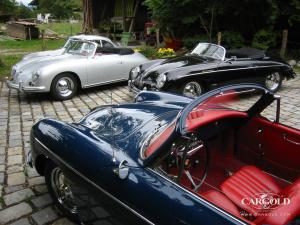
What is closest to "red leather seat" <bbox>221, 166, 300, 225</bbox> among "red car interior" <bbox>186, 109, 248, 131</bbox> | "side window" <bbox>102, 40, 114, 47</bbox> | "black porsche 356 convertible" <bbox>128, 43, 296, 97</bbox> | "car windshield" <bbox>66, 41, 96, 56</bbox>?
"red car interior" <bbox>186, 109, 248, 131</bbox>

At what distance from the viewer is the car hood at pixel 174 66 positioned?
7.30 meters

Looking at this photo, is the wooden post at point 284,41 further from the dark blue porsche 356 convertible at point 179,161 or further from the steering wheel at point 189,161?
the steering wheel at point 189,161

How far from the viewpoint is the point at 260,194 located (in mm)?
2982

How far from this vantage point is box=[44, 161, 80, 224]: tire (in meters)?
3.58

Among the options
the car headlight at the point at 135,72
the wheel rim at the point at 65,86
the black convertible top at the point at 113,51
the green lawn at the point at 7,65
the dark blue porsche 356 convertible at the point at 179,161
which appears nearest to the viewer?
the dark blue porsche 356 convertible at the point at 179,161

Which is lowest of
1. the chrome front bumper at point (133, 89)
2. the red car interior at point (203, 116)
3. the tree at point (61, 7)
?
the chrome front bumper at point (133, 89)

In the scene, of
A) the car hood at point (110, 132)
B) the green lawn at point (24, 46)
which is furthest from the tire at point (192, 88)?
the green lawn at point (24, 46)

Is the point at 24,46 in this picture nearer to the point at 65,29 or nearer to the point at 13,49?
Result: the point at 13,49

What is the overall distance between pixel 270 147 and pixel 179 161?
1.10m

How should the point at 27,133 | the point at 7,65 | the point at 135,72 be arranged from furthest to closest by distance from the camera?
the point at 7,65 → the point at 135,72 → the point at 27,133

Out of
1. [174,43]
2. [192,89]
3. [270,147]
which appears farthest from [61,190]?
[174,43]

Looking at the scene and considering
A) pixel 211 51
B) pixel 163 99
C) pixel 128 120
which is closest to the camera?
pixel 128 120

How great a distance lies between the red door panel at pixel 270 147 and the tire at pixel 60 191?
1686 millimetres

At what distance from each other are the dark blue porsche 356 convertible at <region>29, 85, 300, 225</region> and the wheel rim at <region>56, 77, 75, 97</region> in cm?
405
